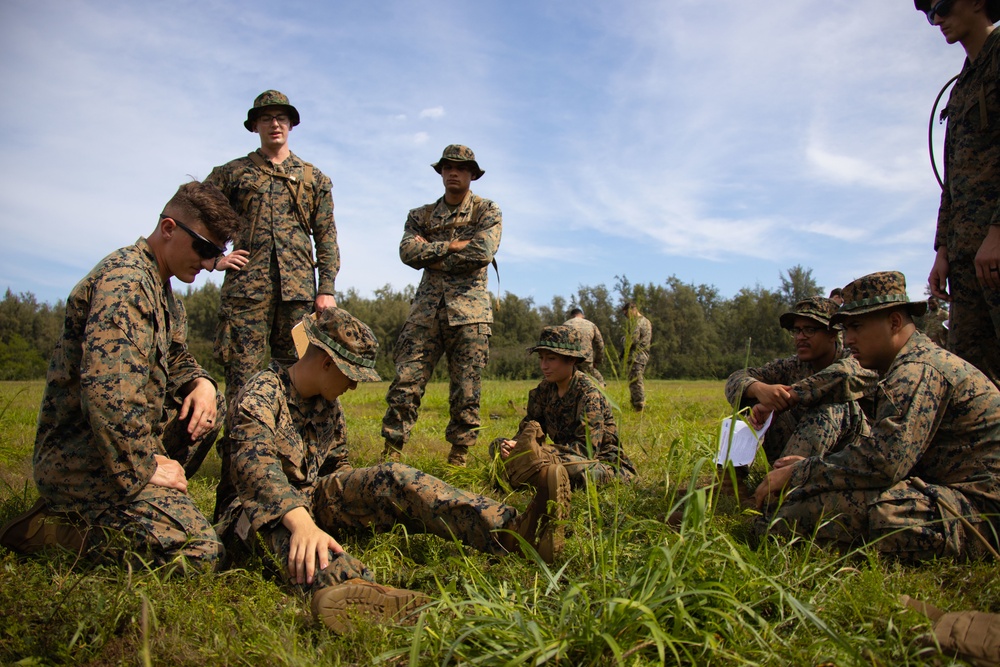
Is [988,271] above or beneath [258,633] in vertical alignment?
above

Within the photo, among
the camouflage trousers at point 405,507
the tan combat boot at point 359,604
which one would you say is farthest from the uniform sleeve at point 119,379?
the tan combat boot at point 359,604

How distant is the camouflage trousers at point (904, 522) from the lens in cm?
298

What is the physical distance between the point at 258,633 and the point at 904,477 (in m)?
2.87

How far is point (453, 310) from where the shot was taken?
5707 millimetres

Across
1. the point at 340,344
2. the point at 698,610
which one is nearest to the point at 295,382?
the point at 340,344

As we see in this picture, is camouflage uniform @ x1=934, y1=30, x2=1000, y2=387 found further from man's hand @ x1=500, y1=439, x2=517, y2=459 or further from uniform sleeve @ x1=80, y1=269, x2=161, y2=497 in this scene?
uniform sleeve @ x1=80, y1=269, x2=161, y2=497

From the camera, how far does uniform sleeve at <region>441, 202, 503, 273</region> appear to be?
579 cm

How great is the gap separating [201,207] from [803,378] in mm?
4210

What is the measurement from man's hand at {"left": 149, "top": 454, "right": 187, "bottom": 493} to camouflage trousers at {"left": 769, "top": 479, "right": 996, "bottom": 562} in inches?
107

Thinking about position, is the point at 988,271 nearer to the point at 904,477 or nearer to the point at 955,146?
the point at 955,146

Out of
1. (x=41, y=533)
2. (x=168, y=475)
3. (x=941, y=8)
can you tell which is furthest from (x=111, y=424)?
(x=941, y=8)

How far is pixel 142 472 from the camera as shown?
9.34ft

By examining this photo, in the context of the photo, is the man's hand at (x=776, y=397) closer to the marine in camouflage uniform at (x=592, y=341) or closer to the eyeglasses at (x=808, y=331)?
the eyeglasses at (x=808, y=331)

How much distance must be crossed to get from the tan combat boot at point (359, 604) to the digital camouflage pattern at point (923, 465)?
1.66 meters
